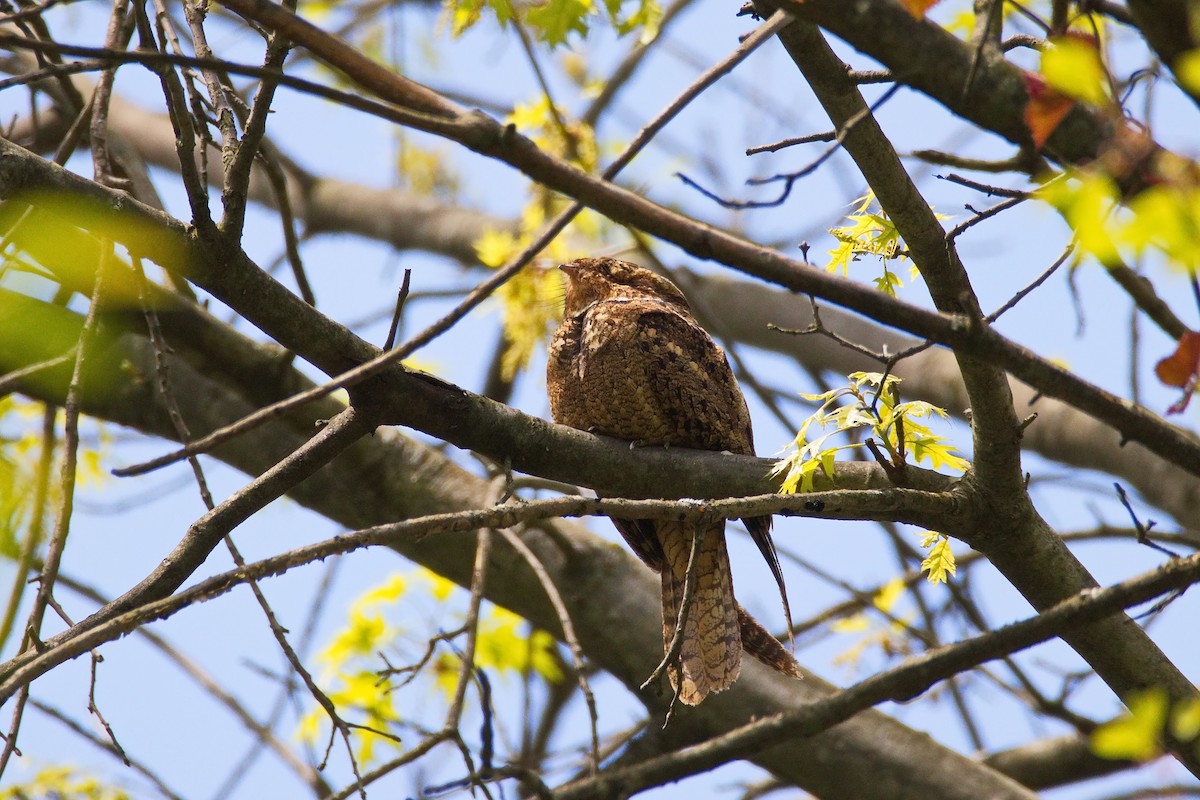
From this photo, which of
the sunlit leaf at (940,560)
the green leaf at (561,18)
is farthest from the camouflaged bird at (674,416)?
the green leaf at (561,18)

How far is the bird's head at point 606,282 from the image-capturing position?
4.49 m

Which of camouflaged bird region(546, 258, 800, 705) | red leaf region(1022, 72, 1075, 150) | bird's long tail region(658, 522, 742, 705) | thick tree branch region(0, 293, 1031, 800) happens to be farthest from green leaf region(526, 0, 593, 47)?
red leaf region(1022, 72, 1075, 150)

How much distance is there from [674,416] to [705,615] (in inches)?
27.9

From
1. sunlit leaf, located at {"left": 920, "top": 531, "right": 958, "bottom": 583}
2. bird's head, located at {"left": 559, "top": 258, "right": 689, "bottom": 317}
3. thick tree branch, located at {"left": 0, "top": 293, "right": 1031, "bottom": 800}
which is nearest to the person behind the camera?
sunlit leaf, located at {"left": 920, "top": 531, "right": 958, "bottom": 583}

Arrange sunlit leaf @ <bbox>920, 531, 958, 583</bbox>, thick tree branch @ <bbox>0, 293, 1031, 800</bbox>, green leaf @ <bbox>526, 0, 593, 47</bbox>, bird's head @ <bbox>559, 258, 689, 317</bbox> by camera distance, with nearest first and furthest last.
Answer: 1. sunlit leaf @ <bbox>920, 531, 958, 583</bbox>
2. green leaf @ <bbox>526, 0, 593, 47</bbox>
3. thick tree branch @ <bbox>0, 293, 1031, 800</bbox>
4. bird's head @ <bbox>559, 258, 689, 317</bbox>

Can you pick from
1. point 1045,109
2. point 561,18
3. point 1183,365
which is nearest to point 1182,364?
point 1183,365

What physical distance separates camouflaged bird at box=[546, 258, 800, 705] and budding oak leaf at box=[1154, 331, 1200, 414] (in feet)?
6.34

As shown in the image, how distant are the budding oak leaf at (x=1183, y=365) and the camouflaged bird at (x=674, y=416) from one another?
1934mm

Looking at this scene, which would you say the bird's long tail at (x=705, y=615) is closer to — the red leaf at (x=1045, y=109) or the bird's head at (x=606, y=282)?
the bird's head at (x=606, y=282)

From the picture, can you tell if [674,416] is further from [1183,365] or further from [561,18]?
[1183,365]

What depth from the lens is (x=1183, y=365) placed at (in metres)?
1.62

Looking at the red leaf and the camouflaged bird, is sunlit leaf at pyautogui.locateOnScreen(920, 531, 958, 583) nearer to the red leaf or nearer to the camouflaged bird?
the camouflaged bird

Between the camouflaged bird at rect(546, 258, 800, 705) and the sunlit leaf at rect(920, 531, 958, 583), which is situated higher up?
the camouflaged bird at rect(546, 258, 800, 705)

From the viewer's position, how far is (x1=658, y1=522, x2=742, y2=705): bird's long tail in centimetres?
370
